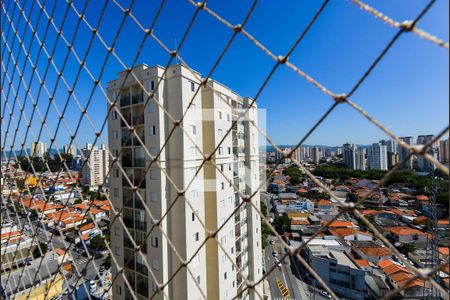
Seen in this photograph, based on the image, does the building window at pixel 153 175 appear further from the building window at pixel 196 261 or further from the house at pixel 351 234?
the house at pixel 351 234

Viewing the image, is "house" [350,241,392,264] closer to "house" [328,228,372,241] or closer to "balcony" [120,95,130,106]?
"house" [328,228,372,241]

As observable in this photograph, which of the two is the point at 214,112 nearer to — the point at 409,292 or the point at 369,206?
the point at 409,292

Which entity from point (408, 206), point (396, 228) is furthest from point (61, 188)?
point (408, 206)

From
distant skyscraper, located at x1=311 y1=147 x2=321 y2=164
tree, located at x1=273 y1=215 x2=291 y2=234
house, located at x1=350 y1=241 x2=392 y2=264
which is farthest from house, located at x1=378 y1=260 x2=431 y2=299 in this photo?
distant skyscraper, located at x1=311 y1=147 x2=321 y2=164

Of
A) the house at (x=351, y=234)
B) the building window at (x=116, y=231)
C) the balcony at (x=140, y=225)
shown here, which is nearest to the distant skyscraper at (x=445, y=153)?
the balcony at (x=140, y=225)

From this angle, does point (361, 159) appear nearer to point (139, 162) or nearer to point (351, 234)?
point (351, 234)

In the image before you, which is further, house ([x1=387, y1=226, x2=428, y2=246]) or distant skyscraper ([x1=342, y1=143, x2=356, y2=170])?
distant skyscraper ([x1=342, y1=143, x2=356, y2=170])

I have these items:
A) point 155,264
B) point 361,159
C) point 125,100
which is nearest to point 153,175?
point 155,264
